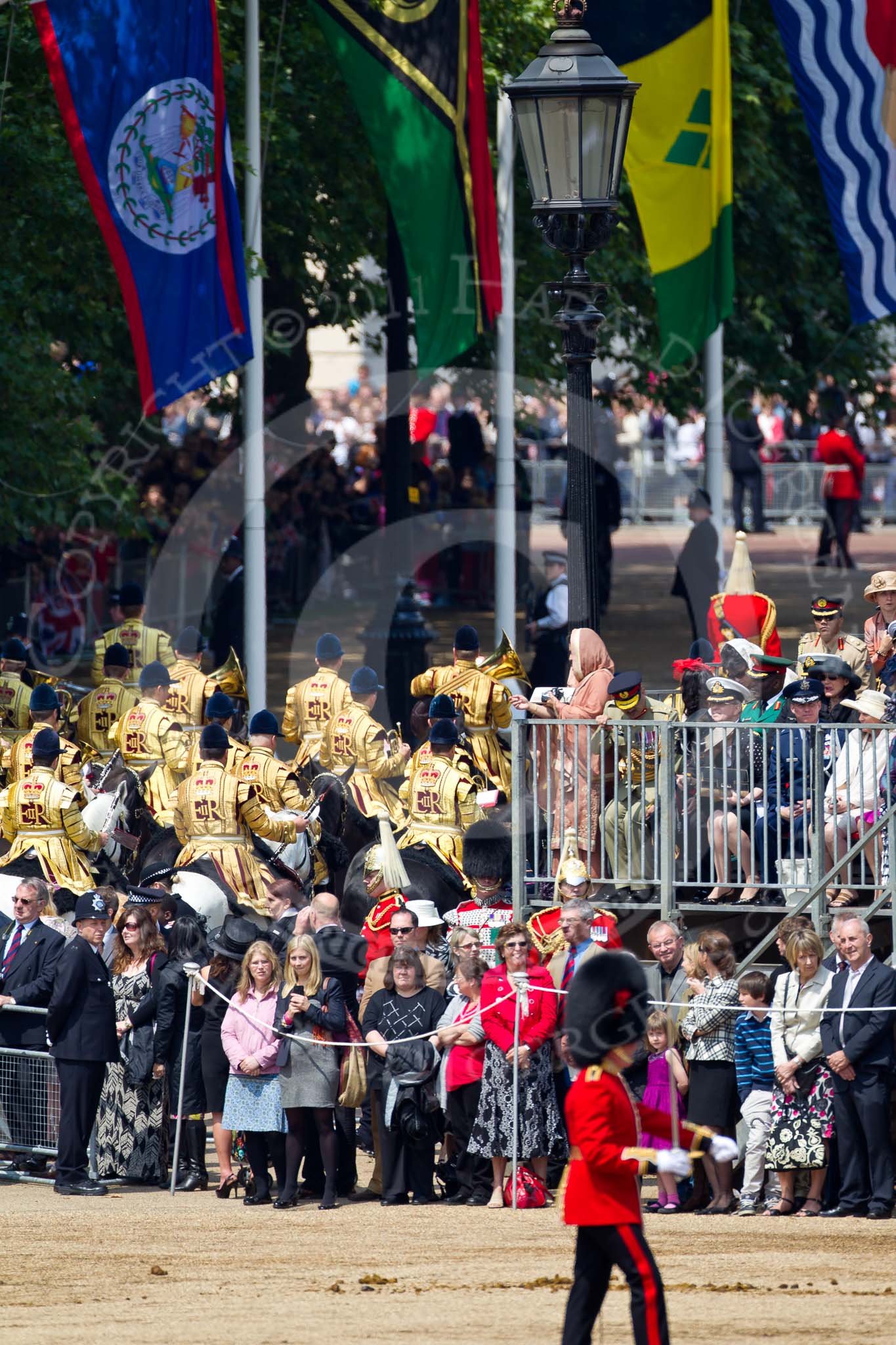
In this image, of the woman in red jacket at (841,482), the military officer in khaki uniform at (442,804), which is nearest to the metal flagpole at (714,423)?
the woman in red jacket at (841,482)

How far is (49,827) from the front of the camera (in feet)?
52.3

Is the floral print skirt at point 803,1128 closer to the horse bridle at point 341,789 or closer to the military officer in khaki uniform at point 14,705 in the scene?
the horse bridle at point 341,789

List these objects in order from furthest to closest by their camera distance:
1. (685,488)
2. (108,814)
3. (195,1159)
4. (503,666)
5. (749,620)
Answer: (685,488)
(503,666)
(108,814)
(749,620)
(195,1159)

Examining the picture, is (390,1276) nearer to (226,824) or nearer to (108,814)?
(226,824)

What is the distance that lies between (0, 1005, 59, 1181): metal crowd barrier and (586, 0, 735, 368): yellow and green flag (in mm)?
8666

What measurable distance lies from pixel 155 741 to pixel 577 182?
6.27 m

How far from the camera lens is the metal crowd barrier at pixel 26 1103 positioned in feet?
47.1

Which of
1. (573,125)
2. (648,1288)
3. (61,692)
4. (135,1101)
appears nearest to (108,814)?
(61,692)

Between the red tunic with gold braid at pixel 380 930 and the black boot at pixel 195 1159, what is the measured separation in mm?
1174

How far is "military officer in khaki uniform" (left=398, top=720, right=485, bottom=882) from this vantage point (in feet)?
53.4

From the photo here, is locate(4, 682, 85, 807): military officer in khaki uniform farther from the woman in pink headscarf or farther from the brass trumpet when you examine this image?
the woman in pink headscarf

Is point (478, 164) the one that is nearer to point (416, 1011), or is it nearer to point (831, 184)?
point (831, 184)

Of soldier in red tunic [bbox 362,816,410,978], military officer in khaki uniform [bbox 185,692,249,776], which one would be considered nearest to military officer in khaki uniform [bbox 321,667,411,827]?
military officer in khaki uniform [bbox 185,692,249,776]

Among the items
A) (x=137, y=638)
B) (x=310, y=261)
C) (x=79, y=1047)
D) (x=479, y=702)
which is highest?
(x=310, y=261)
